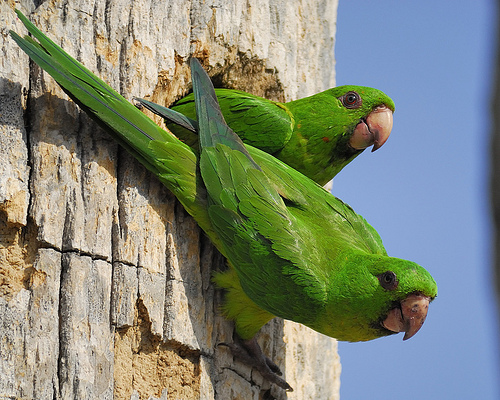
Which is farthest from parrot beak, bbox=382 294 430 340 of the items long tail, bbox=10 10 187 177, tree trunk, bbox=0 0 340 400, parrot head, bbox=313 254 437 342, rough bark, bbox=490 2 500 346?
rough bark, bbox=490 2 500 346

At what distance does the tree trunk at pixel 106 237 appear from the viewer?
8.64 feet

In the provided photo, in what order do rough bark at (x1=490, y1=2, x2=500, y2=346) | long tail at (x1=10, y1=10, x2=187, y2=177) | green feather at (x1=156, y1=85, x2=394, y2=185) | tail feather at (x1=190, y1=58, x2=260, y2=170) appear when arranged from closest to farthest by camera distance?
rough bark at (x1=490, y1=2, x2=500, y2=346) → long tail at (x1=10, y1=10, x2=187, y2=177) → tail feather at (x1=190, y1=58, x2=260, y2=170) → green feather at (x1=156, y1=85, x2=394, y2=185)

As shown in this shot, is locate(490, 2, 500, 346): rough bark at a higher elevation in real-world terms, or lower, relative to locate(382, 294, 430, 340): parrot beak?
lower

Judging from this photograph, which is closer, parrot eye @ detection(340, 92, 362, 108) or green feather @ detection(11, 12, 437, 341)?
green feather @ detection(11, 12, 437, 341)

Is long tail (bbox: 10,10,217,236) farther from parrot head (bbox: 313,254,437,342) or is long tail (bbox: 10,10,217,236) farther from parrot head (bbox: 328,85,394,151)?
parrot head (bbox: 328,85,394,151)

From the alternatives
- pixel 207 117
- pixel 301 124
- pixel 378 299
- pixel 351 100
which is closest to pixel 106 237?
pixel 207 117

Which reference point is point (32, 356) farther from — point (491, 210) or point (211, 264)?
point (491, 210)

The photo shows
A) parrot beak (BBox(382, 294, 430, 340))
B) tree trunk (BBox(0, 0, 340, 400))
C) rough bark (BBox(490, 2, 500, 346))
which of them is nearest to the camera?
rough bark (BBox(490, 2, 500, 346))

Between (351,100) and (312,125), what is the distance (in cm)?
34

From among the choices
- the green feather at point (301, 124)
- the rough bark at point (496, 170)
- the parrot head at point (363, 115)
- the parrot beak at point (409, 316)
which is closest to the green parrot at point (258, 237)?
the parrot beak at point (409, 316)

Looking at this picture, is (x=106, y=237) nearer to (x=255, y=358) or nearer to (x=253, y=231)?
(x=253, y=231)

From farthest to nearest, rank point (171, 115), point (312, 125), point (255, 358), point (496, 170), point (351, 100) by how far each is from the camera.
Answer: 1. point (351, 100)
2. point (312, 125)
3. point (255, 358)
4. point (171, 115)
5. point (496, 170)

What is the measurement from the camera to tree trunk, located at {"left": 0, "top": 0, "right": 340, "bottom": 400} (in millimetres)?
2633

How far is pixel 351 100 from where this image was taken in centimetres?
394
